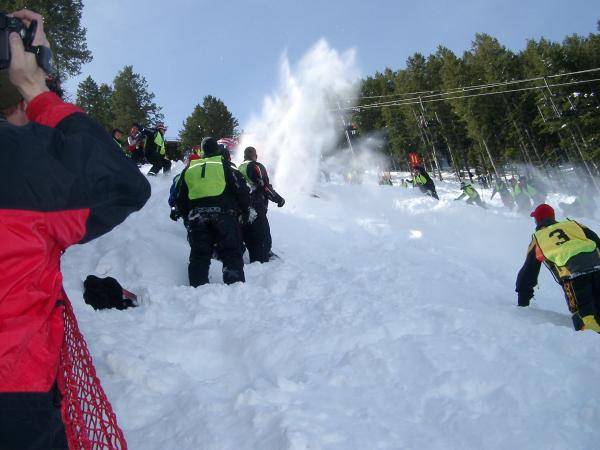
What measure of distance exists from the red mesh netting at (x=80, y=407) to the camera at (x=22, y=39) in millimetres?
1026

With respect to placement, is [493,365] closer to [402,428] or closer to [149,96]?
[402,428]

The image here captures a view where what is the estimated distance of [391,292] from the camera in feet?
16.3

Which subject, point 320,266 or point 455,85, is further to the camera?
point 455,85

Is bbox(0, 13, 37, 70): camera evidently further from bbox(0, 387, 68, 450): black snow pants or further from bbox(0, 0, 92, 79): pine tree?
bbox(0, 0, 92, 79): pine tree

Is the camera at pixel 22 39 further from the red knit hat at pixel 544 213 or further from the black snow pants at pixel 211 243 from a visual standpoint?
the red knit hat at pixel 544 213

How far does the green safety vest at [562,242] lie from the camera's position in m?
4.29

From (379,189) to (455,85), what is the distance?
26.6 metres

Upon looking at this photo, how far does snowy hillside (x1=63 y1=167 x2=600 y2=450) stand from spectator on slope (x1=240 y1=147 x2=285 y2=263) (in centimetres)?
104

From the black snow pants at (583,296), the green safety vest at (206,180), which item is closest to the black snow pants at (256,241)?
the green safety vest at (206,180)

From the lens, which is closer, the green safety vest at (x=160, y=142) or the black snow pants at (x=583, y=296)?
the black snow pants at (x=583, y=296)

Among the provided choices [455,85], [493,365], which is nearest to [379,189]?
[493,365]

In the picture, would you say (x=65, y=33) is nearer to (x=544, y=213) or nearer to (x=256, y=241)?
(x=256, y=241)

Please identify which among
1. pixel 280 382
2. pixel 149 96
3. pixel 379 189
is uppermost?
pixel 149 96

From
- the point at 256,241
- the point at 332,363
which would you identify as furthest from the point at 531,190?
the point at 332,363
